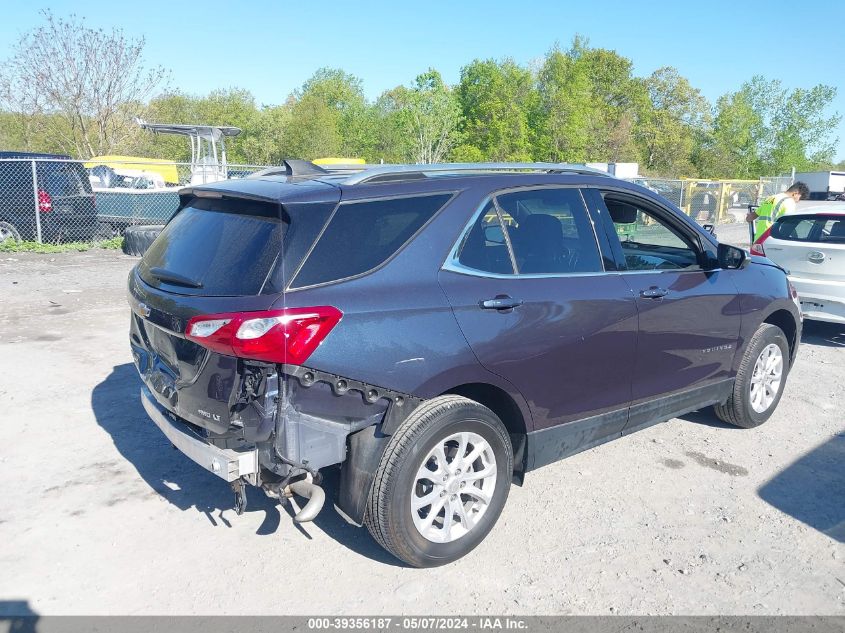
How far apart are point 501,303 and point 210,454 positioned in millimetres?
1588

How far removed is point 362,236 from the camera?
125 inches

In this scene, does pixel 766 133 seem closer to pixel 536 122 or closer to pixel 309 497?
pixel 536 122

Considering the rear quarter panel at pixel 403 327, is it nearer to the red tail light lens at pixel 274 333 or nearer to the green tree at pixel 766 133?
the red tail light lens at pixel 274 333

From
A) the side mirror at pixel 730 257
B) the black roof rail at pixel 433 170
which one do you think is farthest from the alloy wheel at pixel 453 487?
the side mirror at pixel 730 257

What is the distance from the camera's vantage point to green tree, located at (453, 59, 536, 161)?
58.0 meters

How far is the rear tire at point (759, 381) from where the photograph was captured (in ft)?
16.8

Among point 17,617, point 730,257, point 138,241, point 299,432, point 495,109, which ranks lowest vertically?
→ point 17,617

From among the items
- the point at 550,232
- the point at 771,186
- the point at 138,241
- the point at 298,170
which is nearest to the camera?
the point at 298,170

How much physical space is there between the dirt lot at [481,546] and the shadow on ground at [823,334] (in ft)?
10.5

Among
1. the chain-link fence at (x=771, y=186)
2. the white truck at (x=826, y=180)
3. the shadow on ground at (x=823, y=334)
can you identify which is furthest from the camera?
the white truck at (x=826, y=180)

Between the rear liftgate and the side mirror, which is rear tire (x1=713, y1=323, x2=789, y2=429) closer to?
the side mirror

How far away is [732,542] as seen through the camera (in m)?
3.67

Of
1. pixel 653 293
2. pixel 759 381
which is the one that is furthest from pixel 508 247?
pixel 759 381

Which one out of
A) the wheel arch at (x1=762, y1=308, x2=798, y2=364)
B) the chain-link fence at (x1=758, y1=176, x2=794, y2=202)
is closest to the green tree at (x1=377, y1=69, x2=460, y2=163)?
the chain-link fence at (x1=758, y1=176, x2=794, y2=202)
